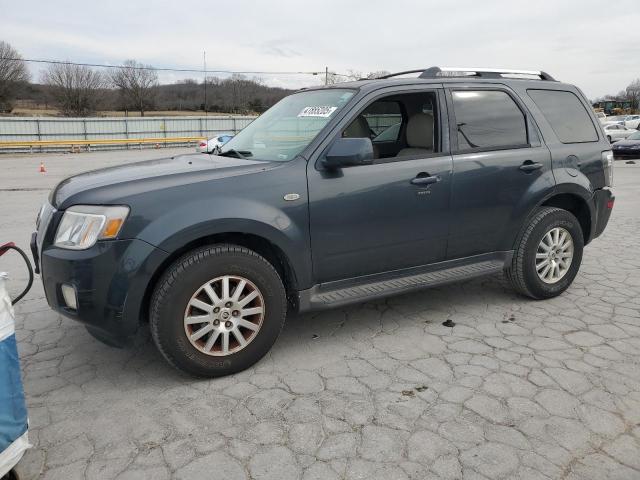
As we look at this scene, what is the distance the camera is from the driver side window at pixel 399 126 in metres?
3.91

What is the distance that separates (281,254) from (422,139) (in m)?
1.59

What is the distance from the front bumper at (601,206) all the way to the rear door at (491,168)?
2.38ft

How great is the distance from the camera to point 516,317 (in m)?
4.24

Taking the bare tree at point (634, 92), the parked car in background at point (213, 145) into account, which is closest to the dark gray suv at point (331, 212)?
the parked car in background at point (213, 145)

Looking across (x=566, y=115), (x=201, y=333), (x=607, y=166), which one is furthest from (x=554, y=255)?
(x=201, y=333)

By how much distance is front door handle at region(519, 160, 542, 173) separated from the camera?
418cm

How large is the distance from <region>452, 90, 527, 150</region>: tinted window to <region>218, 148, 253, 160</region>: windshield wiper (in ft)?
5.31

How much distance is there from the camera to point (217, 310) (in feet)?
10.3


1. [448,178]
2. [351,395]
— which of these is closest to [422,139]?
[448,178]

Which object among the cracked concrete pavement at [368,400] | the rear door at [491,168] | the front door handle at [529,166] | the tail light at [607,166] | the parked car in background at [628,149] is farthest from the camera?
the parked car in background at [628,149]

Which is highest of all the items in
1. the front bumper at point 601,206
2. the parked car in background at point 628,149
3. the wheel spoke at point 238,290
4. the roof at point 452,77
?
the roof at point 452,77

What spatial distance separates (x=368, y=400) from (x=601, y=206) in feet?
10.4

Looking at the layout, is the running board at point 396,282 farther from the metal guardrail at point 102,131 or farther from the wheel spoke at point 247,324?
the metal guardrail at point 102,131

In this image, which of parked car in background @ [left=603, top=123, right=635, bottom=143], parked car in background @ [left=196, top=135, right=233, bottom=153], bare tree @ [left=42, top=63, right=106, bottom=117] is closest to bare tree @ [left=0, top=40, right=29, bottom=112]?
bare tree @ [left=42, top=63, right=106, bottom=117]
